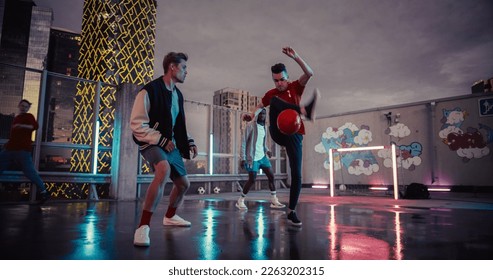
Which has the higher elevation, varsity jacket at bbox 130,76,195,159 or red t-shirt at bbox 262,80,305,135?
red t-shirt at bbox 262,80,305,135

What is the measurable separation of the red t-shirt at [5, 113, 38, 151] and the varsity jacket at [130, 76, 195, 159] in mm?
4575

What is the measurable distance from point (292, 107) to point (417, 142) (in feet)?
27.0

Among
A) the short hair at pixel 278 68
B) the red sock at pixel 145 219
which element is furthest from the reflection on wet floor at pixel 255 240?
the short hair at pixel 278 68

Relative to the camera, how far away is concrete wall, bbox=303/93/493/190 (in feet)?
28.6

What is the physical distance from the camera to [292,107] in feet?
12.1

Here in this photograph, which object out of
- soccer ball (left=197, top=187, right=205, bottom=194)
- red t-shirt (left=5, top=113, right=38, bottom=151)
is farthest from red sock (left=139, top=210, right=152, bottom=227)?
soccer ball (left=197, top=187, right=205, bottom=194)

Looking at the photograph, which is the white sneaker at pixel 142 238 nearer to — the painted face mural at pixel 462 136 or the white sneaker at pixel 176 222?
the white sneaker at pixel 176 222

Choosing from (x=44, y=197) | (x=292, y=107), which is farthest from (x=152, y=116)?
(x=44, y=197)

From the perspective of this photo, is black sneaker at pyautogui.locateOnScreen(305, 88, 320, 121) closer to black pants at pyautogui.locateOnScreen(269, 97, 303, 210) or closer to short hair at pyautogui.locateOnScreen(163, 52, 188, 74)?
black pants at pyautogui.locateOnScreen(269, 97, 303, 210)

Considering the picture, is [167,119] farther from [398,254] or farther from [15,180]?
[15,180]

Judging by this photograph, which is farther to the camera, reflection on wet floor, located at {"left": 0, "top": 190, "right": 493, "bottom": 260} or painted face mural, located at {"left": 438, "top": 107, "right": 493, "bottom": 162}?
painted face mural, located at {"left": 438, "top": 107, "right": 493, "bottom": 162}

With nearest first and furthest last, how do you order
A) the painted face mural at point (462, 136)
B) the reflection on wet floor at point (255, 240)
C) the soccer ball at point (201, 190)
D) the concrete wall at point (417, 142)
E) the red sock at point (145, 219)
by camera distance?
the reflection on wet floor at point (255, 240)
the red sock at point (145, 219)
the painted face mural at point (462, 136)
the concrete wall at point (417, 142)
the soccer ball at point (201, 190)

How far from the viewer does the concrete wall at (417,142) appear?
28.6ft

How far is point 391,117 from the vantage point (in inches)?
410
